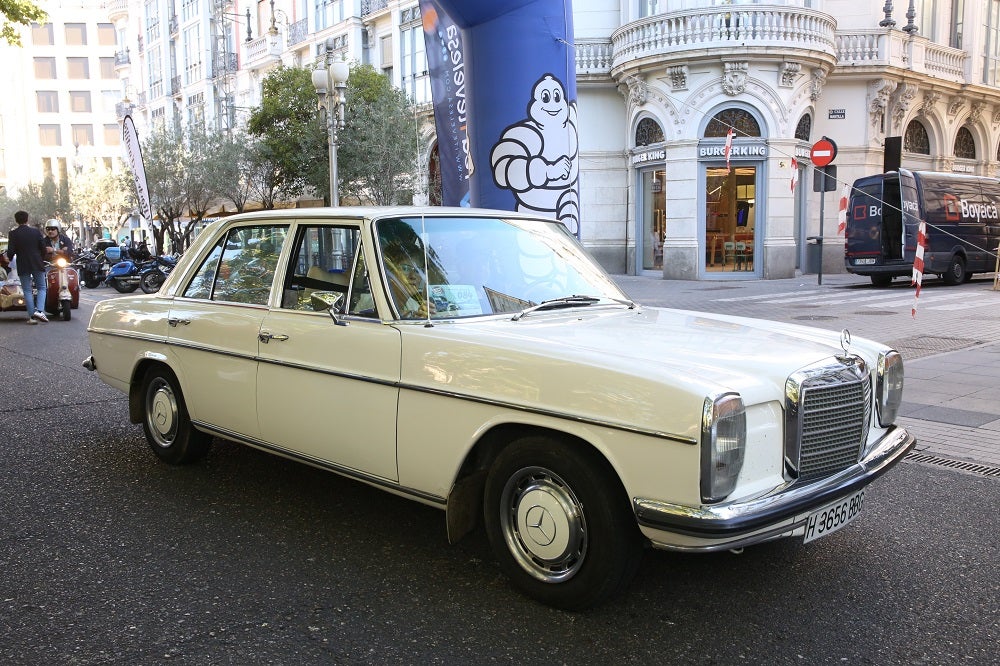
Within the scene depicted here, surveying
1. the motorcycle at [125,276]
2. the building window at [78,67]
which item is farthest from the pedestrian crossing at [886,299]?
the building window at [78,67]

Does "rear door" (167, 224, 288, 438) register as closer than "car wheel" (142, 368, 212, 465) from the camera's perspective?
Yes

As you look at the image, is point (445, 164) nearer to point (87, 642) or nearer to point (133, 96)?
point (87, 642)

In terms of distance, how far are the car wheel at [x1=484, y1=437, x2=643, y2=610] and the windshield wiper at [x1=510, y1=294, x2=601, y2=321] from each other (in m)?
0.85

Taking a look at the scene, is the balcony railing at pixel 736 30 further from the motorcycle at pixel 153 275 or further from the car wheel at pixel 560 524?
the car wheel at pixel 560 524

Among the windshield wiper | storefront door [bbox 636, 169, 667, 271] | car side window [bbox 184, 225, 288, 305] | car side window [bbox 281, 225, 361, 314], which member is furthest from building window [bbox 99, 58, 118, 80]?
the windshield wiper

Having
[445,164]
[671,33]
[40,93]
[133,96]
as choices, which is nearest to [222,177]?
[671,33]

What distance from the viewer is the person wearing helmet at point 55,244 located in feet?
48.8

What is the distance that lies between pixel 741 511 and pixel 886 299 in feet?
53.5

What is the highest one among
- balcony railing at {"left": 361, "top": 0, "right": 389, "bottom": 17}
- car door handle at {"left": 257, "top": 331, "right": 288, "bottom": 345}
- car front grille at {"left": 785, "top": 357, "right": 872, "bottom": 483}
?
balcony railing at {"left": 361, "top": 0, "right": 389, "bottom": 17}

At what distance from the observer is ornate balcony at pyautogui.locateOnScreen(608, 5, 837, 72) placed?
2209cm

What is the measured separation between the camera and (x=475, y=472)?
3438 millimetres

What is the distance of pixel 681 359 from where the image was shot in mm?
3039

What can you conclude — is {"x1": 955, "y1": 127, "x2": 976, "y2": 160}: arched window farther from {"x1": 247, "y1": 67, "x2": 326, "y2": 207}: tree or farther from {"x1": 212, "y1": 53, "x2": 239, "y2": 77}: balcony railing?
{"x1": 212, "y1": 53, "x2": 239, "y2": 77}: balcony railing

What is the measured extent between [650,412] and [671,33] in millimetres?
22058
